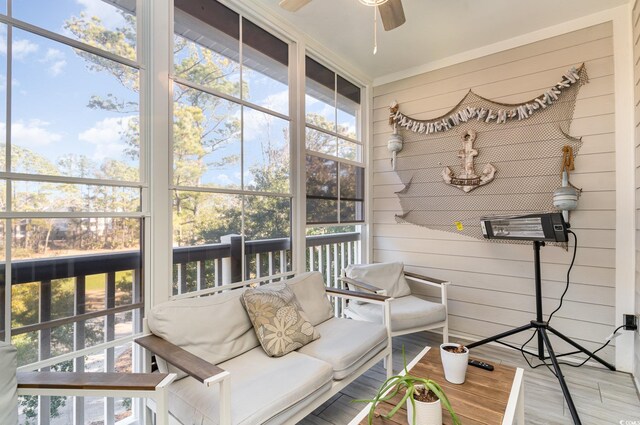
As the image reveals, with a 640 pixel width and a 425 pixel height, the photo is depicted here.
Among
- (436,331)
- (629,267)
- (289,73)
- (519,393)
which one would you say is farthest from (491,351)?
(289,73)

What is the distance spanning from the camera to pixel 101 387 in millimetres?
1099

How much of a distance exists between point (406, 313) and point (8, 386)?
2322 millimetres

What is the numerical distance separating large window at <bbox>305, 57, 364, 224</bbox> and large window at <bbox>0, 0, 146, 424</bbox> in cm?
152

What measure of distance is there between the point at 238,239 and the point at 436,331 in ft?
7.54

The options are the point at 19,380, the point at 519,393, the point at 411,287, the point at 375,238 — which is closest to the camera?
the point at 19,380

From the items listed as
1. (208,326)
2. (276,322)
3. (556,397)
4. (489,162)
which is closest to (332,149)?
(489,162)

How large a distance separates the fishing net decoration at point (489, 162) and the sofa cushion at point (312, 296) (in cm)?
146

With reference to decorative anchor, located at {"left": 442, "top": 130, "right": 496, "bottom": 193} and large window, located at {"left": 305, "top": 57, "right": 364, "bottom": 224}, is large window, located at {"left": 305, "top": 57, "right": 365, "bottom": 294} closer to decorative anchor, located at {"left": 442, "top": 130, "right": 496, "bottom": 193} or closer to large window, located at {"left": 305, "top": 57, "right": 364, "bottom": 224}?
large window, located at {"left": 305, "top": 57, "right": 364, "bottom": 224}

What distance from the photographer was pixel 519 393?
56.7 inches

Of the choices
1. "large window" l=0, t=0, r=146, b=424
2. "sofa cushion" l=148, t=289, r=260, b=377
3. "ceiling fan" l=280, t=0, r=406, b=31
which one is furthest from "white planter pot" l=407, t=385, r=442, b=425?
"ceiling fan" l=280, t=0, r=406, b=31

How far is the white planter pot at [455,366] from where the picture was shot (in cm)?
146

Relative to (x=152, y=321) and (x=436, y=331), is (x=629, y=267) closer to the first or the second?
(x=436, y=331)

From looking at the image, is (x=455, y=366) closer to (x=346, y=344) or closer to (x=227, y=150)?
(x=346, y=344)

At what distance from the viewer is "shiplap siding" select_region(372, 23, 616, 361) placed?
245 centimetres
